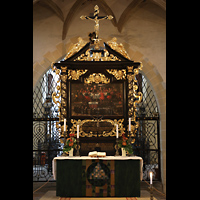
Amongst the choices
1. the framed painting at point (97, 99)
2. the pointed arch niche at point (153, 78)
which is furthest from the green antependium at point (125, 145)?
the pointed arch niche at point (153, 78)

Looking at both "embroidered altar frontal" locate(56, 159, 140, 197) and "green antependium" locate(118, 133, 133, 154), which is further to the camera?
"green antependium" locate(118, 133, 133, 154)

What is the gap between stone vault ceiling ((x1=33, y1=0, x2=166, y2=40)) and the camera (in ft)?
28.8

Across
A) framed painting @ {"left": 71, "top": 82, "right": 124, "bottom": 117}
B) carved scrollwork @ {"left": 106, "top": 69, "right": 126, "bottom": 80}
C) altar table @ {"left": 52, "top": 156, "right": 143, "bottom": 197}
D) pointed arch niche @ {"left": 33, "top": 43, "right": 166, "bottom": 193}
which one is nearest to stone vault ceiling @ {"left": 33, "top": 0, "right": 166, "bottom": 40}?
pointed arch niche @ {"left": 33, "top": 43, "right": 166, "bottom": 193}

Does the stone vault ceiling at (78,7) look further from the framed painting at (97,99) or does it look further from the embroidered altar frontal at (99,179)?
the embroidered altar frontal at (99,179)

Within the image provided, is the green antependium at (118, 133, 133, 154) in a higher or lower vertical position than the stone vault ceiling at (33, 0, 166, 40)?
lower

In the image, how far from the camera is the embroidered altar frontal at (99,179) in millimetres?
5598

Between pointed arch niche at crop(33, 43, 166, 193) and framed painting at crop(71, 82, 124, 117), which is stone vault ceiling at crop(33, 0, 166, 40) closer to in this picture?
pointed arch niche at crop(33, 43, 166, 193)

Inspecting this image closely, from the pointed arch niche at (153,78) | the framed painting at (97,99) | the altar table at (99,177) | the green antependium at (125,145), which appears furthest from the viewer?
the pointed arch niche at (153,78)

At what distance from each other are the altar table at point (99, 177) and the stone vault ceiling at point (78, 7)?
16.0ft

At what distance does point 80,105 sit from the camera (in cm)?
729

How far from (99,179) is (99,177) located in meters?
0.04

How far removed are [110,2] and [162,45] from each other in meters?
2.19

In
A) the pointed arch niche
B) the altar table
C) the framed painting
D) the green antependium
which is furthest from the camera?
the pointed arch niche

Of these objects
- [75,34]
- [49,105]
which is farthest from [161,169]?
[75,34]
